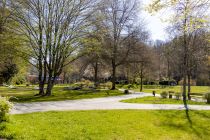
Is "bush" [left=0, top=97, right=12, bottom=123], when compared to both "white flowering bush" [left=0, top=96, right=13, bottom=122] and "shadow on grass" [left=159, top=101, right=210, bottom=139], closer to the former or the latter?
"white flowering bush" [left=0, top=96, right=13, bottom=122]

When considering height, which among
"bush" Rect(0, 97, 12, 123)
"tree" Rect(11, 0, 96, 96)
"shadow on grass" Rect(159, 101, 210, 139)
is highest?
"tree" Rect(11, 0, 96, 96)

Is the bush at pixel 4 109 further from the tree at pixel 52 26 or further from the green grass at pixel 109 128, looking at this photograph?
the tree at pixel 52 26

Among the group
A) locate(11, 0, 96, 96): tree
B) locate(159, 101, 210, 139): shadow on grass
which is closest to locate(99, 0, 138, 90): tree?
locate(11, 0, 96, 96): tree

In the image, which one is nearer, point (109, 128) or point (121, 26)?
point (109, 128)

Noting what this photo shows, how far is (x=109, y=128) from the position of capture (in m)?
9.75

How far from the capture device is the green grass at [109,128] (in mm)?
8430

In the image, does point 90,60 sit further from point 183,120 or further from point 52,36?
point 183,120

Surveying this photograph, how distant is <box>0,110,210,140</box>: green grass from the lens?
8430mm

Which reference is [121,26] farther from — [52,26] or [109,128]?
[109,128]

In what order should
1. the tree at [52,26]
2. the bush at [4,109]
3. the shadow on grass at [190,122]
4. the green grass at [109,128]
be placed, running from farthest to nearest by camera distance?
the tree at [52,26] < the shadow on grass at [190,122] < the bush at [4,109] < the green grass at [109,128]

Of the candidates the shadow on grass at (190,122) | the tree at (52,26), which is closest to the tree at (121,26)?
the tree at (52,26)

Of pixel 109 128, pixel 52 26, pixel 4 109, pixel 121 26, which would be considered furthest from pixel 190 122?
pixel 121 26

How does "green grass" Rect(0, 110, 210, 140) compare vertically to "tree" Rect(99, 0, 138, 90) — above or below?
below

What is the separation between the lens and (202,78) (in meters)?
57.8
